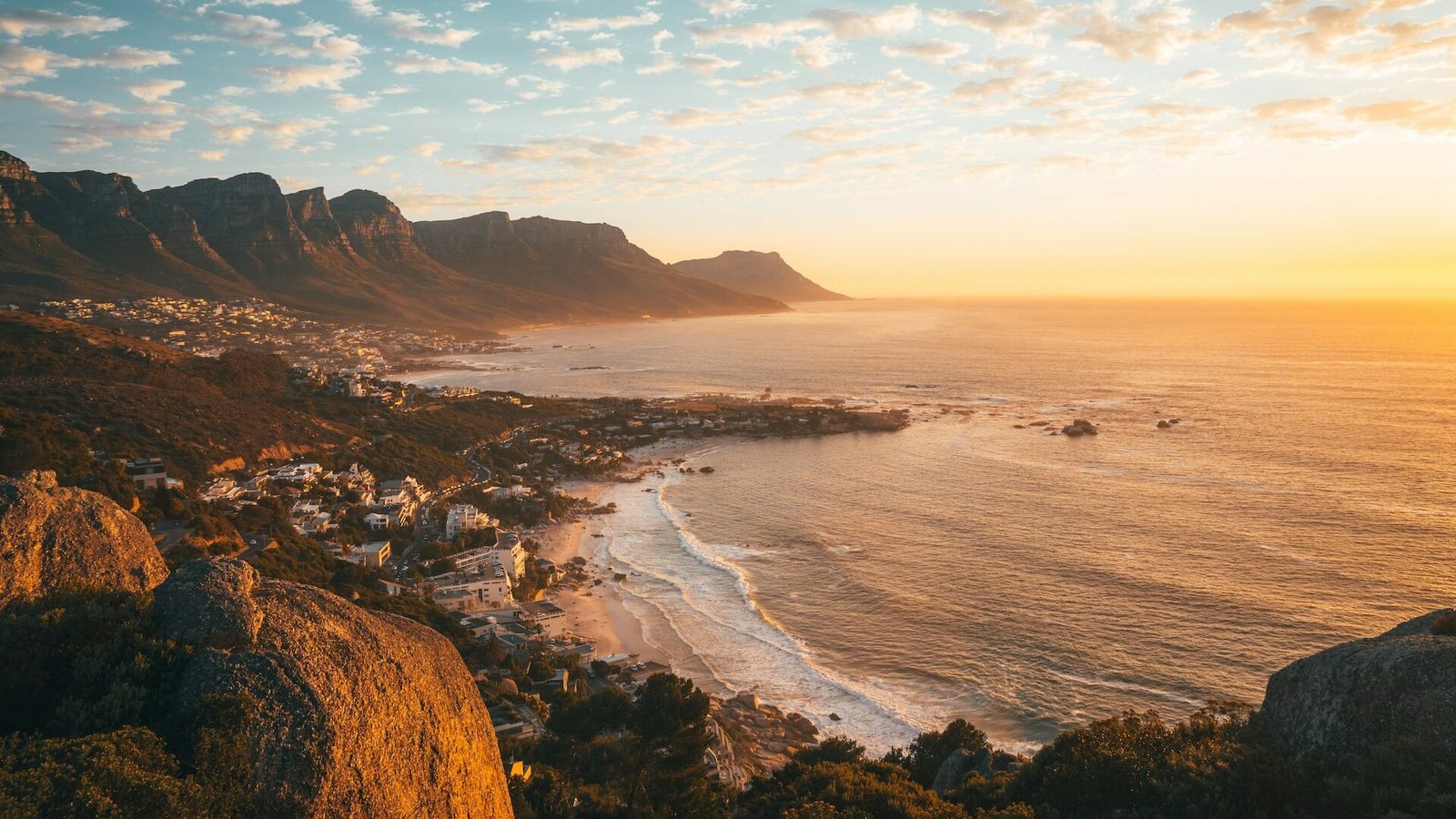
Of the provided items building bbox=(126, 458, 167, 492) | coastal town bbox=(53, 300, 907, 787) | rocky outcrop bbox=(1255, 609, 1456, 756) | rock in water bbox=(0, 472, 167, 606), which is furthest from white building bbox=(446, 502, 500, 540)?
rocky outcrop bbox=(1255, 609, 1456, 756)

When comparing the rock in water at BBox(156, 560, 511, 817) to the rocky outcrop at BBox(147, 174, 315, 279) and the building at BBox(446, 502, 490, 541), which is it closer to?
the building at BBox(446, 502, 490, 541)

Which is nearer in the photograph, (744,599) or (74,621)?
(74,621)

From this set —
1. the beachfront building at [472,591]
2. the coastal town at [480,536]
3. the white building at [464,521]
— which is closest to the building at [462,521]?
the white building at [464,521]

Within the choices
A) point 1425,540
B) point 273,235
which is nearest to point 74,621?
point 1425,540

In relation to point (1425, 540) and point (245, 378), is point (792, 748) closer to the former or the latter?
point (1425, 540)

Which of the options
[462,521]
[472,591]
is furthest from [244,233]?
[472,591]

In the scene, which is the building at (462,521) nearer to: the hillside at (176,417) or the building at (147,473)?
the hillside at (176,417)
